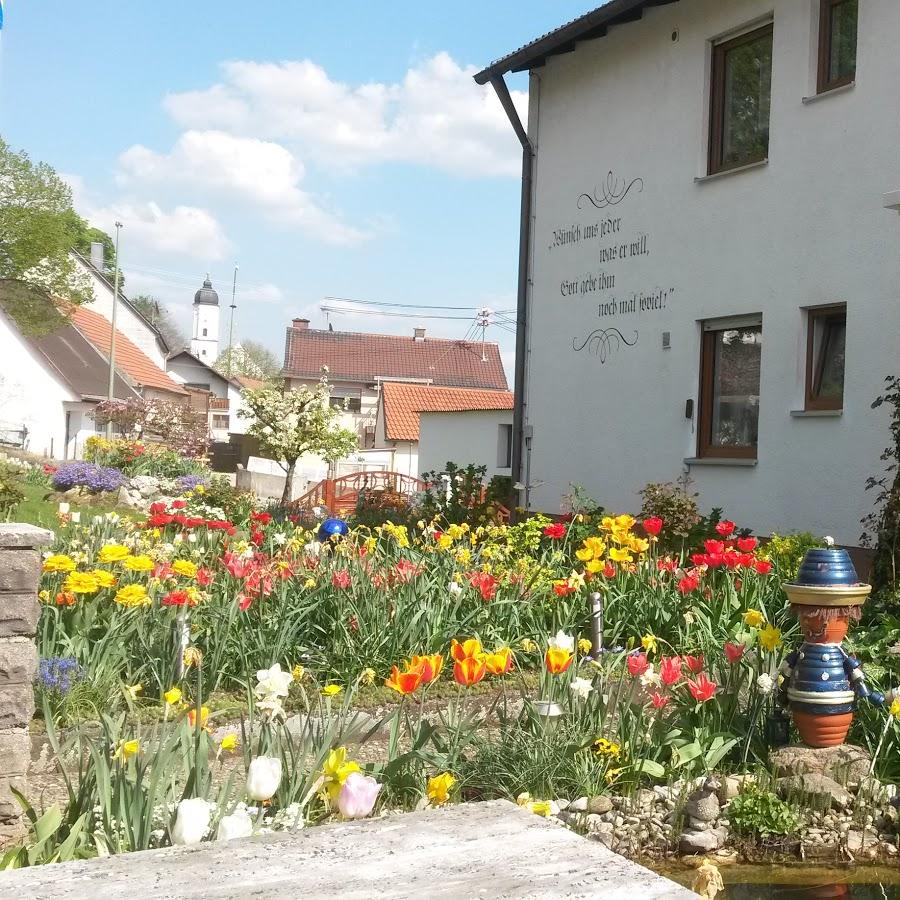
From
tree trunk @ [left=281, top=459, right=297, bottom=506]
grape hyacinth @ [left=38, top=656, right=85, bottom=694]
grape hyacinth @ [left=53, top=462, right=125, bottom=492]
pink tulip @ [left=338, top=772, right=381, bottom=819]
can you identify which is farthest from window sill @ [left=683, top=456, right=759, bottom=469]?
tree trunk @ [left=281, top=459, right=297, bottom=506]

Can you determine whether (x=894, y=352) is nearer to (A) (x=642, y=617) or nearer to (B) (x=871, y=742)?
(A) (x=642, y=617)

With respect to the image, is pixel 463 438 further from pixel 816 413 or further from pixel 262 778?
pixel 262 778

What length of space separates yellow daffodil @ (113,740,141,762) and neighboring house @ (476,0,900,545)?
6.68m

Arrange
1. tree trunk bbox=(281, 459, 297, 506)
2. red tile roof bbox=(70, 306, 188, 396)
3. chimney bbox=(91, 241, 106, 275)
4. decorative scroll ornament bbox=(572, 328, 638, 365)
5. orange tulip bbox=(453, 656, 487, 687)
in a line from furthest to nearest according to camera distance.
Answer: chimney bbox=(91, 241, 106, 275) < red tile roof bbox=(70, 306, 188, 396) < tree trunk bbox=(281, 459, 297, 506) < decorative scroll ornament bbox=(572, 328, 638, 365) < orange tulip bbox=(453, 656, 487, 687)

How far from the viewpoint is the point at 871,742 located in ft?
15.1

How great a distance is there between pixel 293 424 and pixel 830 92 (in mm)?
Result: 21079

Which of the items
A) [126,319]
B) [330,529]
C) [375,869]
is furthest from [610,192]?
[126,319]

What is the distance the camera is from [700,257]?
1108 centimetres

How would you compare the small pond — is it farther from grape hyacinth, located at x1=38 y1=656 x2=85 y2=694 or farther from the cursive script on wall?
the cursive script on wall

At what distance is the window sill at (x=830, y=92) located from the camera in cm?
953

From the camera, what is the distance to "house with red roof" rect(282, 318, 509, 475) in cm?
7031

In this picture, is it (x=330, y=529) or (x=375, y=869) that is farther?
(x=330, y=529)

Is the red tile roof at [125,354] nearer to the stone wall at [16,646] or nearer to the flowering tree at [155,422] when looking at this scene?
the flowering tree at [155,422]

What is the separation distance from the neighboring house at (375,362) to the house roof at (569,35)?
5526cm
